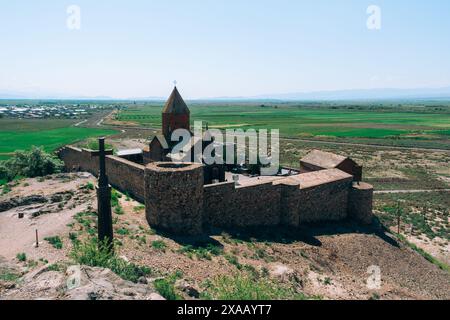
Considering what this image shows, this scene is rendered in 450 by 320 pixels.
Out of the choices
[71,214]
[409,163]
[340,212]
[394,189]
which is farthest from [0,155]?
[409,163]

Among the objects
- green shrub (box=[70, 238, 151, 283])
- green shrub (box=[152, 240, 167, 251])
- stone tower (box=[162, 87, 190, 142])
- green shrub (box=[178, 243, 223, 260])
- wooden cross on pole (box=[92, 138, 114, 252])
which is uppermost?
stone tower (box=[162, 87, 190, 142])

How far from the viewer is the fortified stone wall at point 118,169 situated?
66.4 feet

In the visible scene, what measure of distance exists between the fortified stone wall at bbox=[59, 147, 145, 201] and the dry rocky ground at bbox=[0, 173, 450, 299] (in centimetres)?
91

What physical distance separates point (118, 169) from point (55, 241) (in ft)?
30.0

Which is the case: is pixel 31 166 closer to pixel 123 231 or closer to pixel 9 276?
pixel 123 231

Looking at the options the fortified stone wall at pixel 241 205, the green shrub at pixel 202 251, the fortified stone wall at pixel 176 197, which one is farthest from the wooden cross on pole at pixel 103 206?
the fortified stone wall at pixel 241 205

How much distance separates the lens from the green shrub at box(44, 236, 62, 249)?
44.0 ft

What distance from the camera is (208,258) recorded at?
13562 mm

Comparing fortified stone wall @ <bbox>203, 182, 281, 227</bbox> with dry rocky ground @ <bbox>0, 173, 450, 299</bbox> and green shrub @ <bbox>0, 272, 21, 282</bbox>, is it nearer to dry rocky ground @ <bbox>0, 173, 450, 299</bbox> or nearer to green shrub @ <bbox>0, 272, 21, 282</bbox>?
dry rocky ground @ <bbox>0, 173, 450, 299</bbox>

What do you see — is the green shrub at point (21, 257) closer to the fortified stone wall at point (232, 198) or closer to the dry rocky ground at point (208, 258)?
the dry rocky ground at point (208, 258)

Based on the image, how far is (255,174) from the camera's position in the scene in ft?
92.8

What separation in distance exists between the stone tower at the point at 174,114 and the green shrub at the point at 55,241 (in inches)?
498

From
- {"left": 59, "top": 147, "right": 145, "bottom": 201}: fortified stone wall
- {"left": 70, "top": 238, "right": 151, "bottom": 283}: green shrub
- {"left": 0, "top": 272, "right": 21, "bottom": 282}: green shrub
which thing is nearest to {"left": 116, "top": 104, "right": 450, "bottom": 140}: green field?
{"left": 59, "top": 147, "right": 145, "bottom": 201}: fortified stone wall
